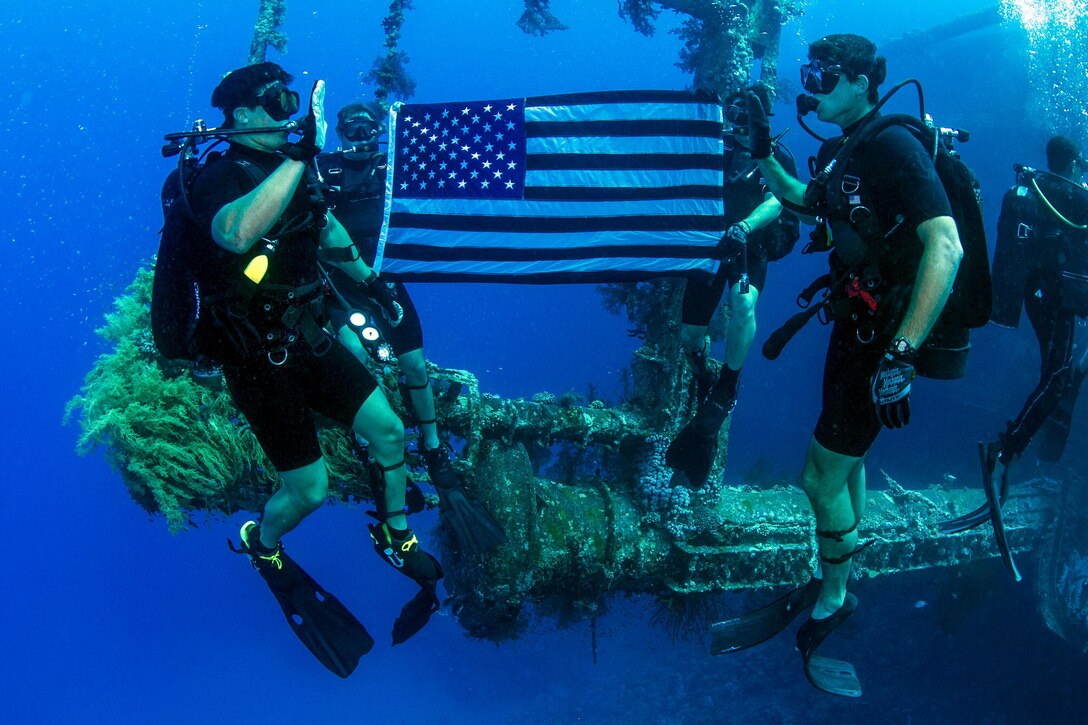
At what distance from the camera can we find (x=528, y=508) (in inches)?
248

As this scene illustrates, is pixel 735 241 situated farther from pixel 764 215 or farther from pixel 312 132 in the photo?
pixel 312 132

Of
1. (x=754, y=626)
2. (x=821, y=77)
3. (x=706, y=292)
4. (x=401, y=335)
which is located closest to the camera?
(x=821, y=77)

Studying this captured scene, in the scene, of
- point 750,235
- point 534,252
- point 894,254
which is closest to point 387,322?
point 534,252

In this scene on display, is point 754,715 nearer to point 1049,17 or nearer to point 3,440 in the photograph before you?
point 1049,17

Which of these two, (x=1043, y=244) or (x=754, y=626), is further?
(x=1043, y=244)

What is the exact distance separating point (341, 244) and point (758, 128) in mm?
2998

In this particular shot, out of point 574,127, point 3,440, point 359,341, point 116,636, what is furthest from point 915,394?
point 3,440

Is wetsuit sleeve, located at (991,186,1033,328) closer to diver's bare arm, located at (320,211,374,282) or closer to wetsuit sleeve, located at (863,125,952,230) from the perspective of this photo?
wetsuit sleeve, located at (863,125,952,230)

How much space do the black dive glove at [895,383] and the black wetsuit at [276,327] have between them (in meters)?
3.15

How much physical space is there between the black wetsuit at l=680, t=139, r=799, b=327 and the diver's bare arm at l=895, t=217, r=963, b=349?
310cm

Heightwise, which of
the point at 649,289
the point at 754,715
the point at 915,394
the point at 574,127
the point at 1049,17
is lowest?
the point at 754,715

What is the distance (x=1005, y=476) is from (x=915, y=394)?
2115 centimetres

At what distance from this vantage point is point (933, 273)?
10.1 feet

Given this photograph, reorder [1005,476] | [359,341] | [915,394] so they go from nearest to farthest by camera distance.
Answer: [359,341] < [1005,476] < [915,394]
